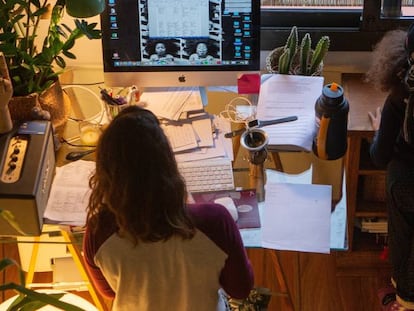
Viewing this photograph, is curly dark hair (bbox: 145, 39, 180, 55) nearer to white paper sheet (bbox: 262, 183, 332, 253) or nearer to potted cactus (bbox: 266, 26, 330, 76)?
potted cactus (bbox: 266, 26, 330, 76)

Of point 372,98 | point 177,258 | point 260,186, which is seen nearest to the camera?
point 177,258

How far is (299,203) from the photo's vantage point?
1.91m

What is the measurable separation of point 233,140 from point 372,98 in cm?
52

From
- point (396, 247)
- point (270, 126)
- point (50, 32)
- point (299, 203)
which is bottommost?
point (396, 247)

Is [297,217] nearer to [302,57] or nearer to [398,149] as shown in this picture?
[398,149]

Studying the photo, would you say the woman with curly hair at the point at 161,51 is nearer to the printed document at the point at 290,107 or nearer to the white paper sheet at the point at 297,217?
the printed document at the point at 290,107

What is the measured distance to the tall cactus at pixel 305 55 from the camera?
2.30 meters

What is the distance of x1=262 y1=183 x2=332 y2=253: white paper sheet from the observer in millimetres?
1812

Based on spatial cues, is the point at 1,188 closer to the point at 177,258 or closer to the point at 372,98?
the point at 177,258

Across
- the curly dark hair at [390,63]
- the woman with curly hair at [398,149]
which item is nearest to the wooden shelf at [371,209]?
the woman with curly hair at [398,149]

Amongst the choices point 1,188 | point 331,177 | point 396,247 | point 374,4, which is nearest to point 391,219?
point 396,247

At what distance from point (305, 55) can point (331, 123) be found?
377mm

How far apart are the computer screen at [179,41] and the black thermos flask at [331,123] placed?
0.27 meters

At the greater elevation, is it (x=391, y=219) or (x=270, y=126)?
(x=270, y=126)
